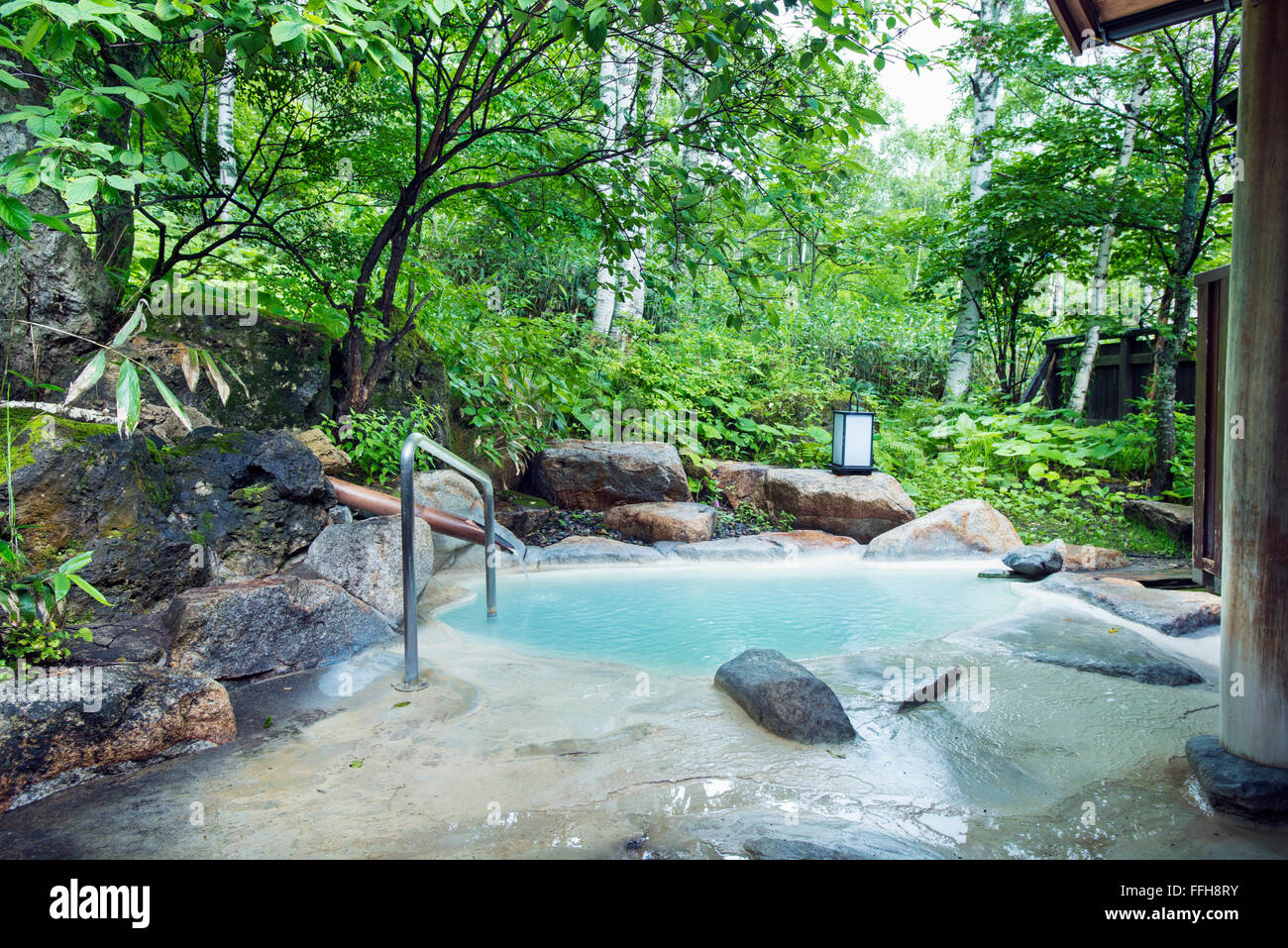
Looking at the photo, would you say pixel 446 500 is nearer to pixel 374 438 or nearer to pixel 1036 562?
pixel 374 438

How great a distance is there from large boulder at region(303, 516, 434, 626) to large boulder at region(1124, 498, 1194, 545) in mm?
6783

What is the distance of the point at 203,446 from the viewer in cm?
420

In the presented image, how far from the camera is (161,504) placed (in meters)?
3.67

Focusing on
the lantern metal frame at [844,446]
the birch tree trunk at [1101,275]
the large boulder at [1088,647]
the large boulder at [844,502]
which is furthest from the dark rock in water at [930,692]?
the birch tree trunk at [1101,275]

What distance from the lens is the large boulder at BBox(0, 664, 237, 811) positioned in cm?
220

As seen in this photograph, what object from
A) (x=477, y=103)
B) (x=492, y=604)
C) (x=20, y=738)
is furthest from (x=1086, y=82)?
(x=20, y=738)

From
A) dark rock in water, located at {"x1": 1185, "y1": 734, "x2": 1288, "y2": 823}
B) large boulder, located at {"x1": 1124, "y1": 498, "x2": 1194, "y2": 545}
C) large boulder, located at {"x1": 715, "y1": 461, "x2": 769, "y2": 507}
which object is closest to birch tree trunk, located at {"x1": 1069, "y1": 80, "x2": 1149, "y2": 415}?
large boulder, located at {"x1": 1124, "y1": 498, "x2": 1194, "y2": 545}

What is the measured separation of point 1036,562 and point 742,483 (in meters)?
3.54

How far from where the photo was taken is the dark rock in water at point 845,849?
6.16ft

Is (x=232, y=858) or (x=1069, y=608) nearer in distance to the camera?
(x=232, y=858)

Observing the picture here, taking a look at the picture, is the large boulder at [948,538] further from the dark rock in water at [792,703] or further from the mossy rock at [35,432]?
the mossy rock at [35,432]

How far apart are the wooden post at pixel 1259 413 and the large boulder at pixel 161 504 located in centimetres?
434
